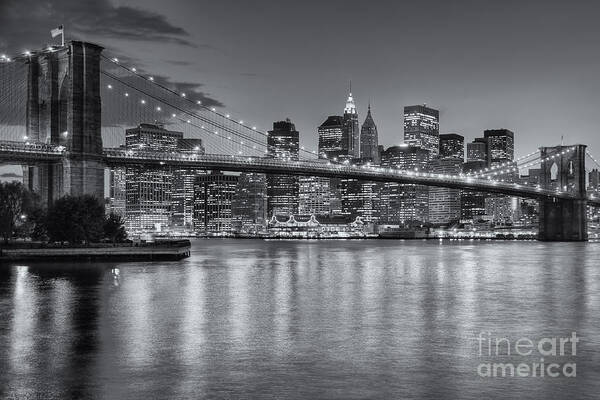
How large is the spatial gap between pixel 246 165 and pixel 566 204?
55703 millimetres

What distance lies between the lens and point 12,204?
168 ft

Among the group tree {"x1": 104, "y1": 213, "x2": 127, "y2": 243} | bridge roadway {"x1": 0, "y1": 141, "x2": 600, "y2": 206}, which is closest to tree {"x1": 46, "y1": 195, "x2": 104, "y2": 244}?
tree {"x1": 104, "y1": 213, "x2": 127, "y2": 243}

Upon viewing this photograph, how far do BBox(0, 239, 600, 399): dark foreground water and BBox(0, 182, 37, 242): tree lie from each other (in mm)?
16221

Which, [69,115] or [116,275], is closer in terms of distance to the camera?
[116,275]

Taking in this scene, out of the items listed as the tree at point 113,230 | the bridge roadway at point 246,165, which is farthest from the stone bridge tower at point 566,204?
the tree at point 113,230

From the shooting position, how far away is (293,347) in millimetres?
16016

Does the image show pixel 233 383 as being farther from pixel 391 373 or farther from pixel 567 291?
pixel 567 291

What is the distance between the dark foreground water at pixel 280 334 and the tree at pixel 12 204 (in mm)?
16221

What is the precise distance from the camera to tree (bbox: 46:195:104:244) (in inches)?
1821

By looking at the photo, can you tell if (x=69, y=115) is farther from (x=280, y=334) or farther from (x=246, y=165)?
(x=280, y=334)

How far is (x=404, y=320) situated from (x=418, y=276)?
678 inches

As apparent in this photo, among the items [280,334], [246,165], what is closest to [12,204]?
[246,165]

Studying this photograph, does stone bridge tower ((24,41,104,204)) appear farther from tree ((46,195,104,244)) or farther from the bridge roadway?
tree ((46,195,104,244))

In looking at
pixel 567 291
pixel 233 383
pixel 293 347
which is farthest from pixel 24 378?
pixel 567 291
